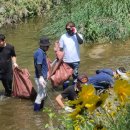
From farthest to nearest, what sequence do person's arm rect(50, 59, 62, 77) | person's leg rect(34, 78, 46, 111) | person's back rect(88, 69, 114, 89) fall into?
person's arm rect(50, 59, 62, 77), person's leg rect(34, 78, 46, 111), person's back rect(88, 69, 114, 89)

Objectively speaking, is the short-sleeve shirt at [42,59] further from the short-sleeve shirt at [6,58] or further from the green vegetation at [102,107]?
the green vegetation at [102,107]

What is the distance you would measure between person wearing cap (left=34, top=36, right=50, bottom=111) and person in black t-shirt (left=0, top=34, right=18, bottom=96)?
4.17 feet

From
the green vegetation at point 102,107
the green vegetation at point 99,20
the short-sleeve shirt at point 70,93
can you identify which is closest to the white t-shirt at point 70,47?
the short-sleeve shirt at point 70,93

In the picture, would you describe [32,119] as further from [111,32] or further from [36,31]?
[36,31]

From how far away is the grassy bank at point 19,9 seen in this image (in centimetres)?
2116

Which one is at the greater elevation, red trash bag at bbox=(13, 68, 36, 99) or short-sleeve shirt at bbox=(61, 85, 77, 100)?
short-sleeve shirt at bbox=(61, 85, 77, 100)

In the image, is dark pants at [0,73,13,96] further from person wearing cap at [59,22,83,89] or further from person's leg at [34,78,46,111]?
person's leg at [34,78,46,111]

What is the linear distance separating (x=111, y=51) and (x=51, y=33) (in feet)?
9.78

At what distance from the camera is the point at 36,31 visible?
60.9 ft

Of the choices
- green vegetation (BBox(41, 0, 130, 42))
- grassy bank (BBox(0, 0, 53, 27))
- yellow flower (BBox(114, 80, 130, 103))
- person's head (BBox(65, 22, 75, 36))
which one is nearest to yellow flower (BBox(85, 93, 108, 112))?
yellow flower (BBox(114, 80, 130, 103))

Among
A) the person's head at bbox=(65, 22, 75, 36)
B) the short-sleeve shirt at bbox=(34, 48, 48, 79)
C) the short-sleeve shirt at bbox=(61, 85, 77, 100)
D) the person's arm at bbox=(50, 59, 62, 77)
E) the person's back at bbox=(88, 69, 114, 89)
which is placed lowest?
the person's arm at bbox=(50, 59, 62, 77)

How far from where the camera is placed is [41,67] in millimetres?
8734

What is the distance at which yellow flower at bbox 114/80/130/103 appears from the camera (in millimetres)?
3160

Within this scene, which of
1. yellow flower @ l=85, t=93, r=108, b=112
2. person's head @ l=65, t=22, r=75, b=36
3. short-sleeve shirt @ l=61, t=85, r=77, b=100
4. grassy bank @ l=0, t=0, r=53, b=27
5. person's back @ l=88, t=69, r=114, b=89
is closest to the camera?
yellow flower @ l=85, t=93, r=108, b=112
